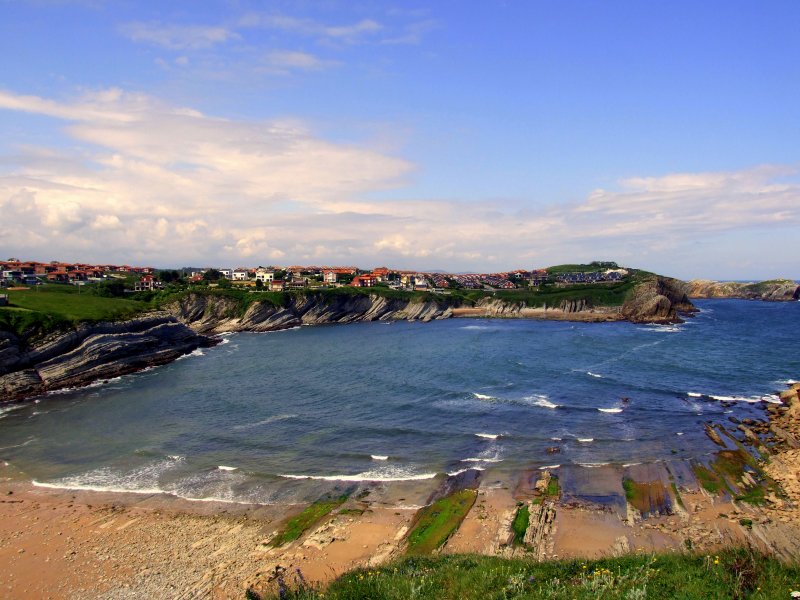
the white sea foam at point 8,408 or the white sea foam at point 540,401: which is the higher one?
the white sea foam at point 540,401

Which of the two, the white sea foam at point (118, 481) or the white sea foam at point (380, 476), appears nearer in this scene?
the white sea foam at point (118, 481)

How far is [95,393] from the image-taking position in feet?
154

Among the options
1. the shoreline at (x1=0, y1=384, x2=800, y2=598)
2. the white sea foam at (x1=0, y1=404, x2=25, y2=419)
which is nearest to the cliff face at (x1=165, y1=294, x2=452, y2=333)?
the white sea foam at (x1=0, y1=404, x2=25, y2=419)

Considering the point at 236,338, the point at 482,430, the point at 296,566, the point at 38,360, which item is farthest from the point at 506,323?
the point at 296,566

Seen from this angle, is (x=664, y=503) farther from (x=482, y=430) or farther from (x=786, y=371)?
(x=786, y=371)

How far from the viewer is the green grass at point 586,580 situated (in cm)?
1037

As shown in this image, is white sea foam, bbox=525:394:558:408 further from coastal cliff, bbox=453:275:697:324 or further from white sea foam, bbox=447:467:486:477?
coastal cliff, bbox=453:275:697:324

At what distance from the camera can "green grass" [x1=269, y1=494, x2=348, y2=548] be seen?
21.2 metres

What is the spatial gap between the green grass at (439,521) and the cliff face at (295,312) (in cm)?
7678

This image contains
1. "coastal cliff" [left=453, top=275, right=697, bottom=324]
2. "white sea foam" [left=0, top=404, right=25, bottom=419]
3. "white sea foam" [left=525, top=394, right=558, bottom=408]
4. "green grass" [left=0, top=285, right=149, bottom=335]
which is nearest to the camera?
"white sea foam" [left=0, top=404, right=25, bottom=419]

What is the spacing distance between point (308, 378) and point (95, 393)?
2053 centimetres

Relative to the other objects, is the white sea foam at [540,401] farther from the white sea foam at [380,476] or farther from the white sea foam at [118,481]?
the white sea foam at [118,481]

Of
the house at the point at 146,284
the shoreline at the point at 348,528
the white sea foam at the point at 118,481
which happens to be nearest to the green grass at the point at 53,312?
the shoreline at the point at 348,528

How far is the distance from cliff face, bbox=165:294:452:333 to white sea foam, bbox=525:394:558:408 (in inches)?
2608
